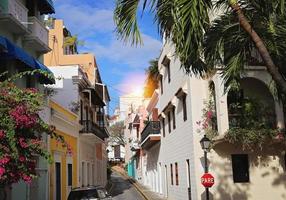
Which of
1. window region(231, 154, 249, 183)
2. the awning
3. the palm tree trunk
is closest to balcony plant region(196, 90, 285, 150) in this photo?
window region(231, 154, 249, 183)

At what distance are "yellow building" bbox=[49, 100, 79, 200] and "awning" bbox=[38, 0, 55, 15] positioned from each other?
4.22m

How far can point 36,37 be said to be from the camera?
20625 mm

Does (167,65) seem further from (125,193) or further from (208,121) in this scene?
(125,193)

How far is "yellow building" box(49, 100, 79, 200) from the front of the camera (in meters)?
24.6

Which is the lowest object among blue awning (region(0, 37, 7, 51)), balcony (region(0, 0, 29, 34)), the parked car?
the parked car

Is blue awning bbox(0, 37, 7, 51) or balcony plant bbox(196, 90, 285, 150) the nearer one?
blue awning bbox(0, 37, 7, 51)

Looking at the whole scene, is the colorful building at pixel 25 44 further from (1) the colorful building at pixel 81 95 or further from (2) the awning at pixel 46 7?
(1) the colorful building at pixel 81 95

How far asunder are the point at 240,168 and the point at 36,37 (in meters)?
10.5

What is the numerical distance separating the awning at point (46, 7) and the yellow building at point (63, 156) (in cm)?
422

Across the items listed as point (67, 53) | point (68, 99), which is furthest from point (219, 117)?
point (67, 53)

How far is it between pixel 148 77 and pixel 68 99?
37.3 feet

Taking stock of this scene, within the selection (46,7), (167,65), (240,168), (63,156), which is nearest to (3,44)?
(46,7)

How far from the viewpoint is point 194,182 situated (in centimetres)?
2323

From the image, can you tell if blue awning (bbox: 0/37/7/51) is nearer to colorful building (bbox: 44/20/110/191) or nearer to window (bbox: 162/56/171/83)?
colorful building (bbox: 44/20/110/191)
